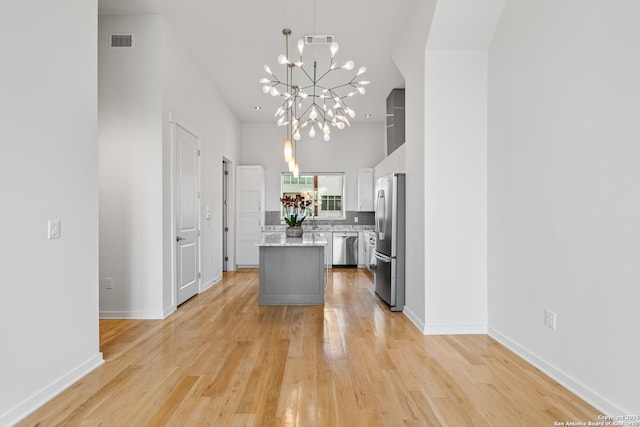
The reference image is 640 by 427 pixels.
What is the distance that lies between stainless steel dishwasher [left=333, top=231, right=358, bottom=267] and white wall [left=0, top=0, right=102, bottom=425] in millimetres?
5400

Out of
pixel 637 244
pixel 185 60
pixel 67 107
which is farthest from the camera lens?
pixel 185 60

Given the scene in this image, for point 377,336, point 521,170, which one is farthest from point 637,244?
point 377,336

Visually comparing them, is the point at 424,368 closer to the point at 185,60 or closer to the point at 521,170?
the point at 521,170

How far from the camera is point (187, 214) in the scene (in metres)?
4.55

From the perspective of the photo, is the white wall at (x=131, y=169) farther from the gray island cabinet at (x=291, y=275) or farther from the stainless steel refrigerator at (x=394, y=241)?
the stainless steel refrigerator at (x=394, y=241)

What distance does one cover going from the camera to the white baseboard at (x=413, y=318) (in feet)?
11.4

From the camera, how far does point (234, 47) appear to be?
179 inches

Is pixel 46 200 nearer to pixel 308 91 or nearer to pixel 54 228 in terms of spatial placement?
pixel 54 228

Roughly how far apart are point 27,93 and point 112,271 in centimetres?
227

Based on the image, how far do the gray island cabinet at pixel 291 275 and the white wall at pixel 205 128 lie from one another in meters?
1.15

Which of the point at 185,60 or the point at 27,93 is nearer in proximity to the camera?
the point at 27,93

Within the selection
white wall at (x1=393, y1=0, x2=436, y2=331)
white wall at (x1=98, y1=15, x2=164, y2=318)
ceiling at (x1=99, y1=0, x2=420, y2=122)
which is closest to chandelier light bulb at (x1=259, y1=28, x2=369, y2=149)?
ceiling at (x1=99, y1=0, x2=420, y2=122)

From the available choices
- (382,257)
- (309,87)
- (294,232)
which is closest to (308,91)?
(309,87)

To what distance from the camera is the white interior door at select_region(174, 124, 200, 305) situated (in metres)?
4.28
